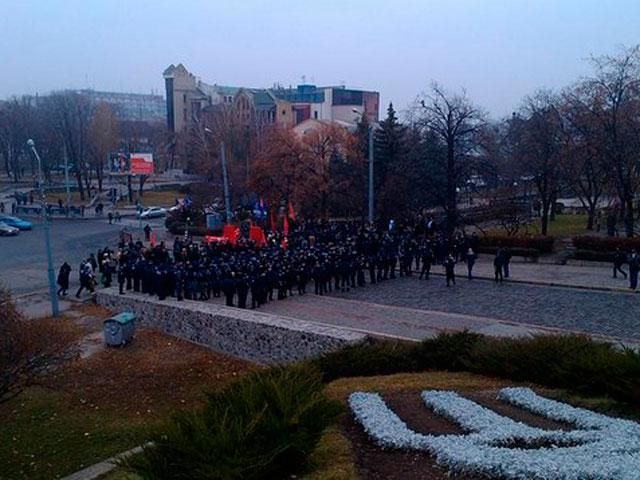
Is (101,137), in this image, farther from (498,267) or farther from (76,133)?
(498,267)

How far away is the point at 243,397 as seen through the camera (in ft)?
27.1

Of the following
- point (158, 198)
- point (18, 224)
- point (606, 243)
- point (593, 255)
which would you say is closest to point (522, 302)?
point (593, 255)

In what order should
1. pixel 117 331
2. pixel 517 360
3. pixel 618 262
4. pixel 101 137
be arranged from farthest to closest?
pixel 101 137
pixel 618 262
pixel 117 331
pixel 517 360

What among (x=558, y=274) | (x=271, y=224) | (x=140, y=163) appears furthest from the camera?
(x=140, y=163)

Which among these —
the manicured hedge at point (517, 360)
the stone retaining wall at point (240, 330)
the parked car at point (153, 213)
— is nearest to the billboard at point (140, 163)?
the parked car at point (153, 213)

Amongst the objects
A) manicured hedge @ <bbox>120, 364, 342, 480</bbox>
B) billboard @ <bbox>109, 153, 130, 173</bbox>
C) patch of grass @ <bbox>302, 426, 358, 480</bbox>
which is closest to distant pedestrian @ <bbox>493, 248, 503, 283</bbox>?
patch of grass @ <bbox>302, 426, 358, 480</bbox>

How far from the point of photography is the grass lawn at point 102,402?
1305 cm

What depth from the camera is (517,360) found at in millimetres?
11766

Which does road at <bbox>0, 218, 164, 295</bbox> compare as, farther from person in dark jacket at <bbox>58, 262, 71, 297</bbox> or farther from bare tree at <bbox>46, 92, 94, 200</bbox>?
bare tree at <bbox>46, 92, 94, 200</bbox>

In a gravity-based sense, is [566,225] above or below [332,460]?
above

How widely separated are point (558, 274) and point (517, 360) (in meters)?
14.7

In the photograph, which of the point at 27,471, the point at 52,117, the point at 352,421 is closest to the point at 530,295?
the point at 352,421

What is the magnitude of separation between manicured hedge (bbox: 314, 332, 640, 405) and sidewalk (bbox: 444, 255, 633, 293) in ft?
37.5

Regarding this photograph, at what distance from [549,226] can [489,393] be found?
3156 cm
